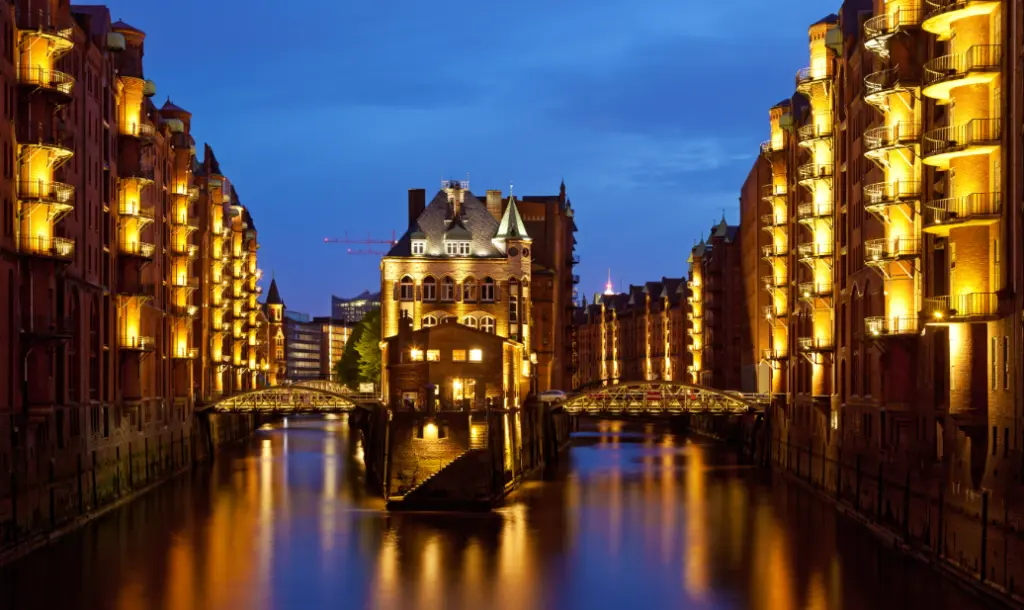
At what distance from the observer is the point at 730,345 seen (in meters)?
138

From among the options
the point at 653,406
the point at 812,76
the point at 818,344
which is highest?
the point at 812,76

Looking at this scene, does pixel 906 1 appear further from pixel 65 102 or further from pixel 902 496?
pixel 65 102

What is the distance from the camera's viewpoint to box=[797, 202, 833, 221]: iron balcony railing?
7907cm

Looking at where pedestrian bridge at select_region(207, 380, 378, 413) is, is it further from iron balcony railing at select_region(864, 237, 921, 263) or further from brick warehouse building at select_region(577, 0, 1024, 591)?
iron balcony railing at select_region(864, 237, 921, 263)

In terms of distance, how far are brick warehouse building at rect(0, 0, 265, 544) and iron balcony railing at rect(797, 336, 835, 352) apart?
3517cm

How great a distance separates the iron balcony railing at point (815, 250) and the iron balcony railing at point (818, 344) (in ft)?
14.7

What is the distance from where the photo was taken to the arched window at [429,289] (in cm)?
11138

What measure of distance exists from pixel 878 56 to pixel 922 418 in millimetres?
14866

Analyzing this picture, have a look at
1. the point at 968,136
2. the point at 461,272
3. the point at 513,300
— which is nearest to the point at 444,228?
the point at 461,272

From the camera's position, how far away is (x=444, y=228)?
11338cm

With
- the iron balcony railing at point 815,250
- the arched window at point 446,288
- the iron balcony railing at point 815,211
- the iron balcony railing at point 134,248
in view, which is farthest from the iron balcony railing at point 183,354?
the iron balcony railing at point 815,211

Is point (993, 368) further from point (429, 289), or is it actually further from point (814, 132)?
point (429, 289)

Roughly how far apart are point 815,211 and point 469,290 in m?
37.8

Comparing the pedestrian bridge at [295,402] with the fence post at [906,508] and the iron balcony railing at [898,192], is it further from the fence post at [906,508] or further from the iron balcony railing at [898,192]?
the fence post at [906,508]
